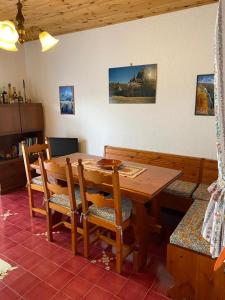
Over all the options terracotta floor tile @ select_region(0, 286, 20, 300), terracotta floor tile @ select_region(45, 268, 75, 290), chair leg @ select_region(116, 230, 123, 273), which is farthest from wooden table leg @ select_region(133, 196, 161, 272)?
terracotta floor tile @ select_region(0, 286, 20, 300)

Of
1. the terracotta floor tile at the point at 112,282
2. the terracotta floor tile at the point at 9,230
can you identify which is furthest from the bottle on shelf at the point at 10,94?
the terracotta floor tile at the point at 112,282

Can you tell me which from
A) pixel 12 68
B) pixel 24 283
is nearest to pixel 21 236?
pixel 24 283

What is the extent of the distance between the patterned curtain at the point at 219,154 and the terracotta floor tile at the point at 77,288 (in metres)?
1.07

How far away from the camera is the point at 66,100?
13.5 feet

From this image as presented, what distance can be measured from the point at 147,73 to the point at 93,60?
976 mm

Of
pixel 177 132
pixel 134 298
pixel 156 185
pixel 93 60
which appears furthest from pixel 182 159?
pixel 93 60

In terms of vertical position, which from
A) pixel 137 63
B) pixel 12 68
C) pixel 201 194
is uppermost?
pixel 12 68

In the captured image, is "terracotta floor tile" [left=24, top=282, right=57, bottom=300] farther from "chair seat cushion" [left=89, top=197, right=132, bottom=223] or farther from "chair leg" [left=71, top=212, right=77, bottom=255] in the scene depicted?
"chair seat cushion" [left=89, top=197, right=132, bottom=223]

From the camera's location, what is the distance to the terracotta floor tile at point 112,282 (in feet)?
6.19

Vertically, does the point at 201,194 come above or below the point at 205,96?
below

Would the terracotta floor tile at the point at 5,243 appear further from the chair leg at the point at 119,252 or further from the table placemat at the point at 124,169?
the chair leg at the point at 119,252

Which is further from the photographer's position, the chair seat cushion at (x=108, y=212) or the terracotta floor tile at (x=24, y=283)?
the chair seat cushion at (x=108, y=212)

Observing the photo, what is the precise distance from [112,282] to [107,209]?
23.7 inches

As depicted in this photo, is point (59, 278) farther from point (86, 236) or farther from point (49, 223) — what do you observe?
point (49, 223)
